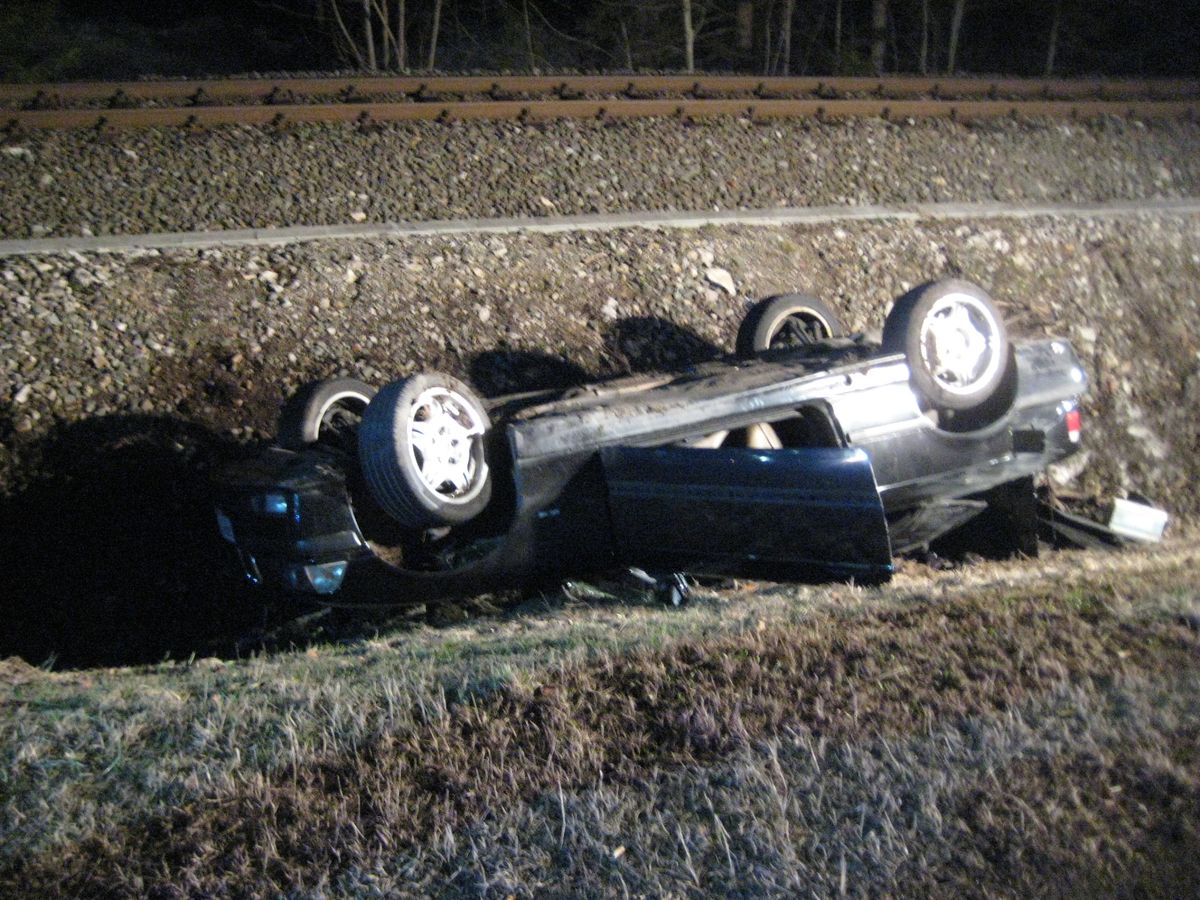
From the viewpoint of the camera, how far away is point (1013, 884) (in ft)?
9.52

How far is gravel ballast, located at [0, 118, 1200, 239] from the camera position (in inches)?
328

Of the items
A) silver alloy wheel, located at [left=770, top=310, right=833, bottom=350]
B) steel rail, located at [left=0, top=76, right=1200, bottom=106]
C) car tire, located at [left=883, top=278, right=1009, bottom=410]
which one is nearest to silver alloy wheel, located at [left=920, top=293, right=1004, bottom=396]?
car tire, located at [left=883, top=278, right=1009, bottom=410]

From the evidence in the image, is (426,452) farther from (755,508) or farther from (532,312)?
(532,312)

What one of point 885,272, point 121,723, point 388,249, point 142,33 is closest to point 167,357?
point 388,249

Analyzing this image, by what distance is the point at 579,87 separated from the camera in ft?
35.3

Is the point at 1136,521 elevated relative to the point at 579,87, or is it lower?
lower

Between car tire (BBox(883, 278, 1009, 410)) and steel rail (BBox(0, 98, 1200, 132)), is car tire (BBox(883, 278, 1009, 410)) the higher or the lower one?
the lower one

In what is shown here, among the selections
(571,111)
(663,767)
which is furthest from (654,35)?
(663,767)

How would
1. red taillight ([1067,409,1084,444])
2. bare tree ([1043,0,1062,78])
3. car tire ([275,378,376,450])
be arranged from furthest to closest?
bare tree ([1043,0,1062,78]), red taillight ([1067,409,1084,444]), car tire ([275,378,376,450])

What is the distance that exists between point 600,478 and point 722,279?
11.3 ft

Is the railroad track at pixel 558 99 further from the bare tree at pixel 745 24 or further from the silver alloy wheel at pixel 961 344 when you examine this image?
the bare tree at pixel 745 24

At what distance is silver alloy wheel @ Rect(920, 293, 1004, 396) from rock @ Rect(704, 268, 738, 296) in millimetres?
2433

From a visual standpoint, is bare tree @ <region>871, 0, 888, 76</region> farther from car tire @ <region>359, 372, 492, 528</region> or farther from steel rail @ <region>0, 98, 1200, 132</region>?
car tire @ <region>359, 372, 492, 528</region>

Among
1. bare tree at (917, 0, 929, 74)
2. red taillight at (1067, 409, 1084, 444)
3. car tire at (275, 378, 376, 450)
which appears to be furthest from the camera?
bare tree at (917, 0, 929, 74)
